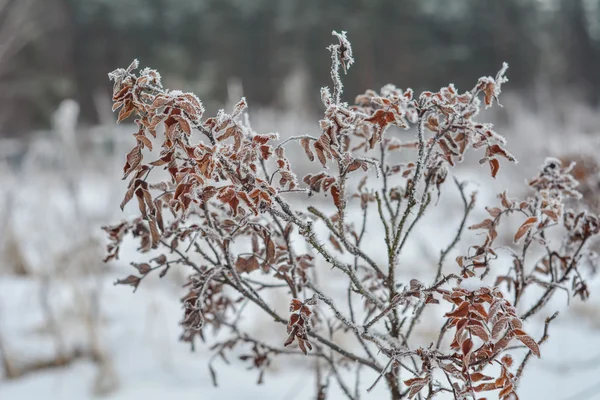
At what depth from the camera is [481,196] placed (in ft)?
22.1

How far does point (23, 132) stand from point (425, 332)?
16.2 metres

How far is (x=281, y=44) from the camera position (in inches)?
740

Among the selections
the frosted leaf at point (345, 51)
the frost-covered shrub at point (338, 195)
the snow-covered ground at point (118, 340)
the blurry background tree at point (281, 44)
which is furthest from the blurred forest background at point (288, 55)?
the frosted leaf at point (345, 51)

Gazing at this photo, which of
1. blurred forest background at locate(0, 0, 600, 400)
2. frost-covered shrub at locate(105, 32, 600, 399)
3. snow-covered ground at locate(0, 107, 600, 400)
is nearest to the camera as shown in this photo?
frost-covered shrub at locate(105, 32, 600, 399)

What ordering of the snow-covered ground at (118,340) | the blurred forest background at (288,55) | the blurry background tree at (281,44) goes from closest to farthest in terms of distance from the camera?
1. the snow-covered ground at (118,340)
2. the blurred forest background at (288,55)
3. the blurry background tree at (281,44)

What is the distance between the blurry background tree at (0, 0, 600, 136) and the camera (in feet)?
54.6

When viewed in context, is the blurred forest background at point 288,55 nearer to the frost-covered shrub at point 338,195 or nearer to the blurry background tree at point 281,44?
the blurry background tree at point 281,44

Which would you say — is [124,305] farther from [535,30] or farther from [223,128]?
[535,30]

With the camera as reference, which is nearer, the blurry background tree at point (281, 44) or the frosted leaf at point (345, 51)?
the frosted leaf at point (345, 51)

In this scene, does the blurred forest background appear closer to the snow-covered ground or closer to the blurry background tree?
the blurry background tree

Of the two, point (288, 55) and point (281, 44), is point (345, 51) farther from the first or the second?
point (281, 44)

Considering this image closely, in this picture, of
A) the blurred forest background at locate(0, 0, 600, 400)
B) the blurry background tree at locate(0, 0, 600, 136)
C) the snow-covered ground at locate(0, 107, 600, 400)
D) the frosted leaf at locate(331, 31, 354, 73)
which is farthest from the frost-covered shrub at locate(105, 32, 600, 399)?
the blurry background tree at locate(0, 0, 600, 136)

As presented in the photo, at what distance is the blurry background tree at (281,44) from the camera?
16.7 meters

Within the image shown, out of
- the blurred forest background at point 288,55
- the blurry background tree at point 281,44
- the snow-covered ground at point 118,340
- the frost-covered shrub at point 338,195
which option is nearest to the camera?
the frost-covered shrub at point 338,195
